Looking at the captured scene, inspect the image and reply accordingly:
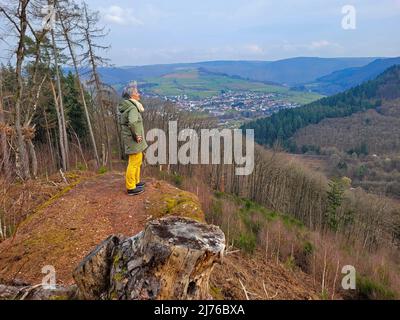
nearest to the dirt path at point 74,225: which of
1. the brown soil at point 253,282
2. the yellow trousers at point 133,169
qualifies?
the yellow trousers at point 133,169

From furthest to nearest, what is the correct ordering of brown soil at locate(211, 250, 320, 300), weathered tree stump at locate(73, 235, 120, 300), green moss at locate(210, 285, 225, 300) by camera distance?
1. brown soil at locate(211, 250, 320, 300)
2. green moss at locate(210, 285, 225, 300)
3. weathered tree stump at locate(73, 235, 120, 300)

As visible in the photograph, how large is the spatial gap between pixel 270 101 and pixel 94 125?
138020mm

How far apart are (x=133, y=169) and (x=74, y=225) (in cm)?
155

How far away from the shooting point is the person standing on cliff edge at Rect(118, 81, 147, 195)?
7031 millimetres

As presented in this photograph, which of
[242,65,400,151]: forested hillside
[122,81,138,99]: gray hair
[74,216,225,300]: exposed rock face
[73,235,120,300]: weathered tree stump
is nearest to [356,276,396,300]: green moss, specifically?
[122,81,138,99]: gray hair

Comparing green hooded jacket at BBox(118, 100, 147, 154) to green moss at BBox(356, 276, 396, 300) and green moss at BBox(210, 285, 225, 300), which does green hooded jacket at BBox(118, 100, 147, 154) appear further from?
green moss at BBox(356, 276, 396, 300)

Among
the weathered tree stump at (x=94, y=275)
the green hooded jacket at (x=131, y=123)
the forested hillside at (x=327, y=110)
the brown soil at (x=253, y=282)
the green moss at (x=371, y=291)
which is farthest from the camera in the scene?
the forested hillside at (x=327, y=110)

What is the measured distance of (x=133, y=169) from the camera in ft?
24.7

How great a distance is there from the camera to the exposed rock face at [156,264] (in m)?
3.15

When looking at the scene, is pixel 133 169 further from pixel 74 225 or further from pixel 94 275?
pixel 94 275

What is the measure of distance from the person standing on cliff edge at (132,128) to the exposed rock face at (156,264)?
378cm

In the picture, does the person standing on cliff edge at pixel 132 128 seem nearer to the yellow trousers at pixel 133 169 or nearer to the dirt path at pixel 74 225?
the yellow trousers at pixel 133 169
